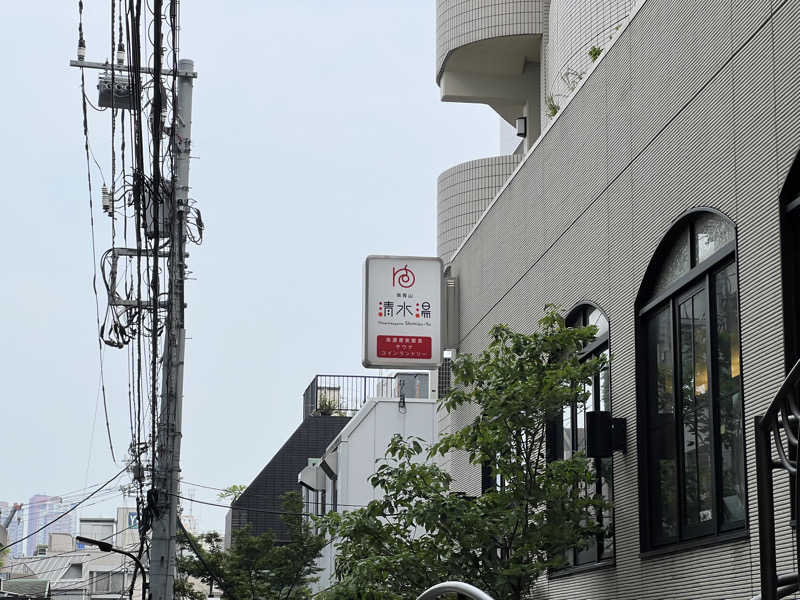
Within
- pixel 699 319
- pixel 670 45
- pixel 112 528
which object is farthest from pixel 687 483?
pixel 112 528

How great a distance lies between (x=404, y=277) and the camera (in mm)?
24438

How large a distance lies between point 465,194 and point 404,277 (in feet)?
26.2

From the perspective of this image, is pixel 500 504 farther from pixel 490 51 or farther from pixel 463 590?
pixel 490 51

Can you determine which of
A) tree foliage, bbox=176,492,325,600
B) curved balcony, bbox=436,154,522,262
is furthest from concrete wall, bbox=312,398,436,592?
curved balcony, bbox=436,154,522,262

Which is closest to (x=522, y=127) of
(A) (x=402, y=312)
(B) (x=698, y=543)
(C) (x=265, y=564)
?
(A) (x=402, y=312)

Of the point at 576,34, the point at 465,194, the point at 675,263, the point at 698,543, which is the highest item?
the point at 465,194

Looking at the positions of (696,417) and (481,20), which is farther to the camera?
(481,20)

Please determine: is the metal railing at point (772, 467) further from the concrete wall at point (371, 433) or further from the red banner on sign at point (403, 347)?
the concrete wall at point (371, 433)

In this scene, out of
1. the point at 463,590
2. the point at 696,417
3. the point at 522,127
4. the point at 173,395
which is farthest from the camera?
the point at 522,127

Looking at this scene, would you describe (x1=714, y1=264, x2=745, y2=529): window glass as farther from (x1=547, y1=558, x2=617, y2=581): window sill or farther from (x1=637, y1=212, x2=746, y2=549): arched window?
(x1=547, y1=558, x2=617, y2=581): window sill

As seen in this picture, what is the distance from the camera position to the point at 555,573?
17250 millimetres

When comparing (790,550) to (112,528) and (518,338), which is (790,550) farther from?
(112,528)

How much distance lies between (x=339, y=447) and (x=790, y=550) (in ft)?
102

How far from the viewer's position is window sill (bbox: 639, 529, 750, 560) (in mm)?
11203
